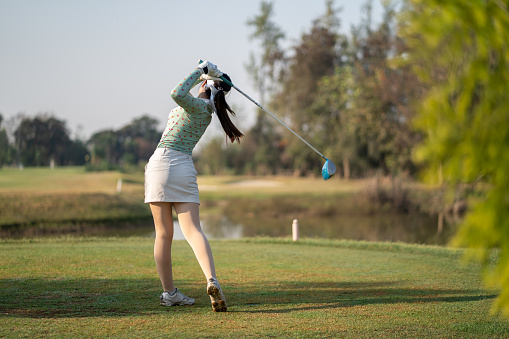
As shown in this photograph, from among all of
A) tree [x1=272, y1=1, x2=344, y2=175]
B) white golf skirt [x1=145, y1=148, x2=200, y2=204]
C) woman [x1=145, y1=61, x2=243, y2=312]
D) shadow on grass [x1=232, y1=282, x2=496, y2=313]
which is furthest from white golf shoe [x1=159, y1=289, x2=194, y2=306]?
tree [x1=272, y1=1, x2=344, y2=175]

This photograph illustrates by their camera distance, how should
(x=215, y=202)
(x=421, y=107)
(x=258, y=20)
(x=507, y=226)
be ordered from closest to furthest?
(x=507, y=226) → (x=421, y=107) → (x=215, y=202) → (x=258, y=20)

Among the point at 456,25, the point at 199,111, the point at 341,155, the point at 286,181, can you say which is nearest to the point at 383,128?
the point at 341,155

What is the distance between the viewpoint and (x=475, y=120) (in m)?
1.96

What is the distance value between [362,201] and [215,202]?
1089cm

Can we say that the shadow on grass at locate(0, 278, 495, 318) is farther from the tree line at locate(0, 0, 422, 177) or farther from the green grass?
the tree line at locate(0, 0, 422, 177)

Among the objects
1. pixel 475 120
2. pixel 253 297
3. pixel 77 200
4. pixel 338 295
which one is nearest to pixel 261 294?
pixel 253 297

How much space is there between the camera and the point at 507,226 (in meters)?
1.91

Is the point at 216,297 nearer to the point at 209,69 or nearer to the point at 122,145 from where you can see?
the point at 209,69

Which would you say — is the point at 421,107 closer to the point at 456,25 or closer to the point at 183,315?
the point at 456,25

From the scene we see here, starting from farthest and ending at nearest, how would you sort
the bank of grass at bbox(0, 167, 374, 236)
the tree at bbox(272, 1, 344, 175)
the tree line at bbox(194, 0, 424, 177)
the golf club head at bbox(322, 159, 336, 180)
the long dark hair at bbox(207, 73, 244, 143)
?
1. the tree at bbox(272, 1, 344, 175)
2. the tree line at bbox(194, 0, 424, 177)
3. the bank of grass at bbox(0, 167, 374, 236)
4. the golf club head at bbox(322, 159, 336, 180)
5. the long dark hair at bbox(207, 73, 244, 143)

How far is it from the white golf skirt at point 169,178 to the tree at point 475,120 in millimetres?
3489

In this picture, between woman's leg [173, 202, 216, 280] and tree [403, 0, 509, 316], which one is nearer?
tree [403, 0, 509, 316]

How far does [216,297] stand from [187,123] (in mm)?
1660

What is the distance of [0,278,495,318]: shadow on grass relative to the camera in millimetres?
4934
